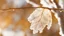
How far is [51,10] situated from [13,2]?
0.56 feet

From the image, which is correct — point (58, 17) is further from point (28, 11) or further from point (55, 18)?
point (28, 11)

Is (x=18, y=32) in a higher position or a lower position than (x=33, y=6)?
lower

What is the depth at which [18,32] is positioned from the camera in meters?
0.52

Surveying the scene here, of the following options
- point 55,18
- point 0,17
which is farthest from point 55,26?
point 0,17

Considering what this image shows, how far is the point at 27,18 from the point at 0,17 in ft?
0.38

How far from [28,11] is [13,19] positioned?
0.24ft

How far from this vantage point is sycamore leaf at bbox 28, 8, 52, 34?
1.75 feet

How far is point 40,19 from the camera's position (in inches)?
21.2

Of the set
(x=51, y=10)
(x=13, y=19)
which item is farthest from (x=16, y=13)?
(x=51, y=10)

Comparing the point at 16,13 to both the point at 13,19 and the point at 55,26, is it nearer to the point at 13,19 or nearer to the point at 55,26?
the point at 13,19

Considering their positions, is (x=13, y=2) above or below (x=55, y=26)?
above

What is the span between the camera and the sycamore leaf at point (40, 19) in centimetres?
53

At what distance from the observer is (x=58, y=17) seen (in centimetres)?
55

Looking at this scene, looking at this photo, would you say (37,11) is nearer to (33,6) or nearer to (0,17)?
(33,6)
